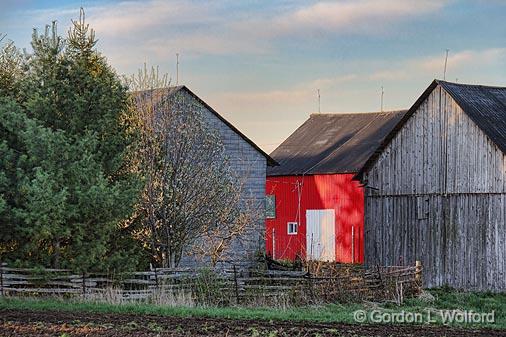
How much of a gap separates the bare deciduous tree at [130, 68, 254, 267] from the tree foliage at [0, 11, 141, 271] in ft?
3.35

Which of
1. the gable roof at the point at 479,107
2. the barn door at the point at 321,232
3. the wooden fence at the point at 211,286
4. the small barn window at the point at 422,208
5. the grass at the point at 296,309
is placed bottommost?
the grass at the point at 296,309

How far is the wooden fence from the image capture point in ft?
87.1

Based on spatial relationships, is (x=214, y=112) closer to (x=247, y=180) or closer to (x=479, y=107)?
(x=247, y=180)

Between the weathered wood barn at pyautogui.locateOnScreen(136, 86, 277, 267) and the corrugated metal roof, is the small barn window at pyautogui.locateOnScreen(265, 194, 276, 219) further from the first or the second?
the corrugated metal roof

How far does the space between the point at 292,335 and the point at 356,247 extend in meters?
26.2

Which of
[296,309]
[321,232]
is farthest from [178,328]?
[321,232]

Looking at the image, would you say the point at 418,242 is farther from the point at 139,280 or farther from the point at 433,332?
the point at 433,332

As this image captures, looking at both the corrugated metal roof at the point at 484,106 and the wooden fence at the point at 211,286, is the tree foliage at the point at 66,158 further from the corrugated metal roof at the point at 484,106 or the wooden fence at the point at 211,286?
the corrugated metal roof at the point at 484,106

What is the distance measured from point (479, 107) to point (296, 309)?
12.5 m

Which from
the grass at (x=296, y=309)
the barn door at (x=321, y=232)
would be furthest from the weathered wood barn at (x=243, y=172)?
the grass at (x=296, y=309)

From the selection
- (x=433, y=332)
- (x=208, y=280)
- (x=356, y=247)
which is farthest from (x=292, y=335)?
(x=356, y=247)

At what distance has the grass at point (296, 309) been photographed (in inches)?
866

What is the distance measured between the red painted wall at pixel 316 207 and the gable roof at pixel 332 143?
0.53 m

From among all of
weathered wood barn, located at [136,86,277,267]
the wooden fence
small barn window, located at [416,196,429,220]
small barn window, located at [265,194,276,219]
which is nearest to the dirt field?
the wooden fence
